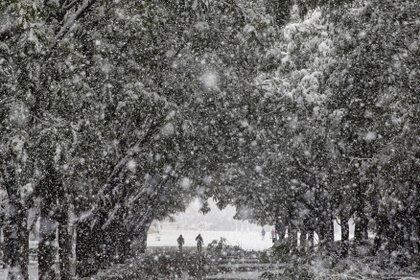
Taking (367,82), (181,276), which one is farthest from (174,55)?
(181,276)

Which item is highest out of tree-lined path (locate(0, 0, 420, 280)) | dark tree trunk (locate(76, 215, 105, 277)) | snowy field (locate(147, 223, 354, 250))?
tree-lined path (locate(0, 0, 420, 280))

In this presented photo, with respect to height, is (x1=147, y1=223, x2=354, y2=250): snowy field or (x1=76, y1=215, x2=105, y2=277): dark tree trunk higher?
(x1=76, y1=215, x2=105, y2=277): dark tree trunk

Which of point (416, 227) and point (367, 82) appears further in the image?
point (416, 227)

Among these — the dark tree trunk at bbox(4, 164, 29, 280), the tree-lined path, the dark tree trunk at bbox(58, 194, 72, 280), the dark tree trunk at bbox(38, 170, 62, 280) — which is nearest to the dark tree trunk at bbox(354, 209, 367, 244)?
the tree-lined path

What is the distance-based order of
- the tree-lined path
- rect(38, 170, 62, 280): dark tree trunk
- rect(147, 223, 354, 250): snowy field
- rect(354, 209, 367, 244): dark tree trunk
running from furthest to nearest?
rect(147, 223, 354, 250): snowy field, rect(354, 209, 367, 244): dark tree trunk, rect(38, 170, 62, 280): dark tree trunk, the tree-lined path

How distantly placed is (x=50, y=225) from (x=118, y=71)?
4690 mm

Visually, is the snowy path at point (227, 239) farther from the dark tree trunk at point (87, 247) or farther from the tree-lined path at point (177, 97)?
the tree-lined path at point (177, 97)

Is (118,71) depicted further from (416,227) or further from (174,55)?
(416,227)

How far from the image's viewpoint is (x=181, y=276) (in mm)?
20078

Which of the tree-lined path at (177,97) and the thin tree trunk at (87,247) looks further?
the thin tree trunk at (87,247)

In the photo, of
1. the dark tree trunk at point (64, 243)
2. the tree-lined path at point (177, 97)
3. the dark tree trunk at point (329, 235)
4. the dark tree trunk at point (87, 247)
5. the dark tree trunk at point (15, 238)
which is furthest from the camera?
the dark tree trunk at point (329, 235)

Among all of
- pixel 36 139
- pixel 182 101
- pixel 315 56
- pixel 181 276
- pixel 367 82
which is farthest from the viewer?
pixel 181 276

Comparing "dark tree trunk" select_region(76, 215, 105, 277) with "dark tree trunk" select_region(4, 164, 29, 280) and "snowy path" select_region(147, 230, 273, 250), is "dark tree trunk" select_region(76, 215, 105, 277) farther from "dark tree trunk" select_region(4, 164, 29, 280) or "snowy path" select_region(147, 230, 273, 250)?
"snowy path" select_region(147, 230, 273, 250)

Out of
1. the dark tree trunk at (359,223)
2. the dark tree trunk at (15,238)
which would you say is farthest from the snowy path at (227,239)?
the dark tree trunk at (15,238)
